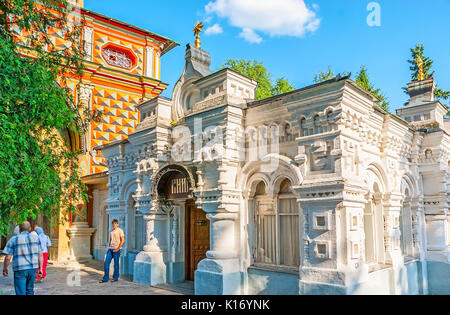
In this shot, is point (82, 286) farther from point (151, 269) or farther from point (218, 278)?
point (218, 278)

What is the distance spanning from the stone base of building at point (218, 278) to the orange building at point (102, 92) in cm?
682

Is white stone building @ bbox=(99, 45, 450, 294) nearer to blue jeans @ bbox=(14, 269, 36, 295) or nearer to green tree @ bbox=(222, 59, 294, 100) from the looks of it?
blue jeans @ bbox=(14, 269, 36, 295)

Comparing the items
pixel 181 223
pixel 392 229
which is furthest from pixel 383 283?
pixel 181 223

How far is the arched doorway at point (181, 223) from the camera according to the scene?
30.0 feet

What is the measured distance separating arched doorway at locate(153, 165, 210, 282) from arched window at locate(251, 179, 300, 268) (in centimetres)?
155

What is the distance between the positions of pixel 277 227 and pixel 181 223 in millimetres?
2849

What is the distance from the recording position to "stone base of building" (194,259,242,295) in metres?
7.54

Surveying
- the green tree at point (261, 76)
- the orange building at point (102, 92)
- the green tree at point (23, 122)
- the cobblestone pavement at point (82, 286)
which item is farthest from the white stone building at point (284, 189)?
the green tree at point (261, 76)

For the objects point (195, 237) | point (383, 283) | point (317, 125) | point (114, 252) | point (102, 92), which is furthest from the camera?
point (102, 92)

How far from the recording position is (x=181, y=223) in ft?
31.6

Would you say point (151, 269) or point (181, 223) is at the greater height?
point (181, 223)

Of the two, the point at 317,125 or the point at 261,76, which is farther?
the point at 261,76
